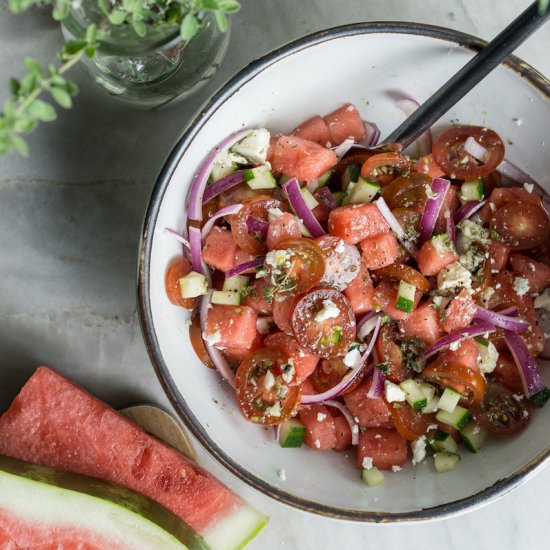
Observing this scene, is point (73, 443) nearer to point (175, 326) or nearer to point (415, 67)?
point (175, 326)

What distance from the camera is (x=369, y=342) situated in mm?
1884

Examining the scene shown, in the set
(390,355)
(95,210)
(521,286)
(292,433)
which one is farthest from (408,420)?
(95,210)

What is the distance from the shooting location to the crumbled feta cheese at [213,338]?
70.7 inches

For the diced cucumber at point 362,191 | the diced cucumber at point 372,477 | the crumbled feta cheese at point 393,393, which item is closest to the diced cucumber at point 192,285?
the diced cucumber at point 362,191

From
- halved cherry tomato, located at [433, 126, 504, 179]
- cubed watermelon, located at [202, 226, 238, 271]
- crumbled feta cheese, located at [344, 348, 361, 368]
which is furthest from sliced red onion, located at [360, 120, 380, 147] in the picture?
crumbled feta cheese, located at [344, 348, 361, 368]

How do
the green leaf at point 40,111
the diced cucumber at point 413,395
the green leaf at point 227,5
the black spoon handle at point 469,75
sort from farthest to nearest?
1. the diced cucumber at point 413,395
2. the black spoon handle at point 469,75
3. the green leaf at point 227,5
4. the green leaf at point 40,111

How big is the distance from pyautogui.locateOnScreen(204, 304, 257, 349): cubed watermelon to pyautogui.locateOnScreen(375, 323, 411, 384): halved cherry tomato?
330 millimetres

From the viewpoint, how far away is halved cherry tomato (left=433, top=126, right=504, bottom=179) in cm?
190

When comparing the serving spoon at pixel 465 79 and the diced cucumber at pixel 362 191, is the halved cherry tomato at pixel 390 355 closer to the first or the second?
the diced cucumber at pixel 362 191

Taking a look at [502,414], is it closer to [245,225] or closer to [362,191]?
[362,191]

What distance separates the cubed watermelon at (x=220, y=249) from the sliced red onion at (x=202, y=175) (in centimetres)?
6

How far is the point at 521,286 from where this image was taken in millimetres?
1857

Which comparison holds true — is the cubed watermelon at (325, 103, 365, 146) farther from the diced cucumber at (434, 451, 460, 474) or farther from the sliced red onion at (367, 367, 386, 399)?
the diced cucumber at (434, 451, 460, 474)

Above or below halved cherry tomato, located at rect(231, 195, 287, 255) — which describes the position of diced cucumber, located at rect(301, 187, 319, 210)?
above
